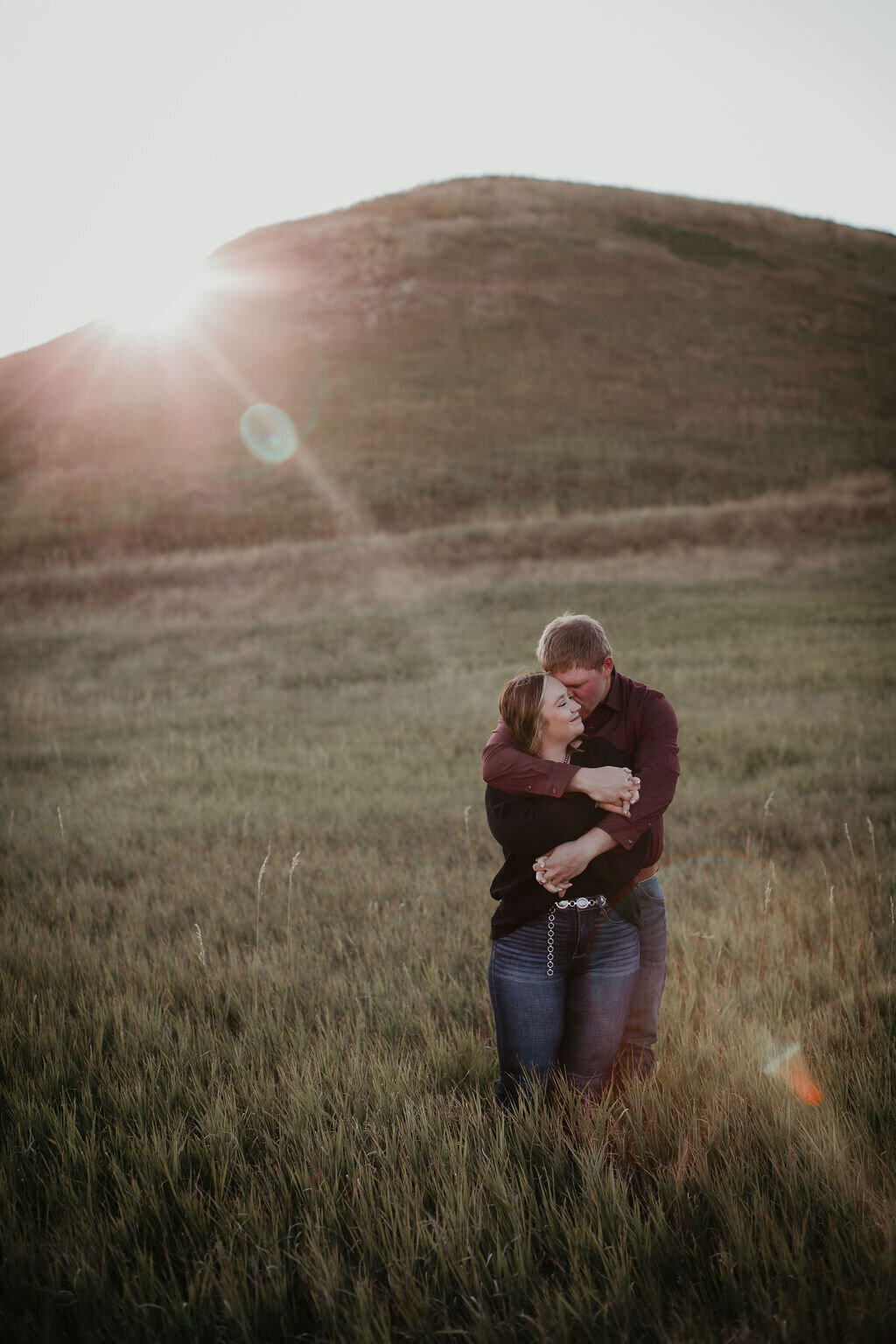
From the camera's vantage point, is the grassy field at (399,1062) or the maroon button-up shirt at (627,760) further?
the maroon button-up shirt at (627,760)

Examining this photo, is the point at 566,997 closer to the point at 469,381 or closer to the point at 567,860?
the point at 567,860

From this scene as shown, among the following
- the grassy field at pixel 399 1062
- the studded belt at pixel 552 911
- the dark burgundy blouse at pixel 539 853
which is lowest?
the grassy field at pixel 399 1062

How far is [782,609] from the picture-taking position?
1602 centimetres

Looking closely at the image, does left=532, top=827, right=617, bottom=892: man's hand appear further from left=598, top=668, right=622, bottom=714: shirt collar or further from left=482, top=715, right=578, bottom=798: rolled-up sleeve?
left=598, top=668, right=622, bottom=714: shirt collar

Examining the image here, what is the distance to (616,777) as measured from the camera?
7.89ft

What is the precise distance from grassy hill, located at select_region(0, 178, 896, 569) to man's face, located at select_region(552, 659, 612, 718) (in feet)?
81.2

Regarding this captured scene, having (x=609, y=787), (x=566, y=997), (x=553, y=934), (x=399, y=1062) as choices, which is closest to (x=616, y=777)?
(x=609, y=787)

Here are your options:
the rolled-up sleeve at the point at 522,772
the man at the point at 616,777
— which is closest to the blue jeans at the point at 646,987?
the man at the point at 616,777

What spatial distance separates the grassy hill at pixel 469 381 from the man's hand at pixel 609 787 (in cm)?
2506

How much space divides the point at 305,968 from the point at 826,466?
34.6 metres

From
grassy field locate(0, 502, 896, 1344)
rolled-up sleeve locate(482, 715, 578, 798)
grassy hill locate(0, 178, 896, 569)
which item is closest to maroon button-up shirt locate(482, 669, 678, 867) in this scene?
rolled-up sleeve locate(482, 715, 578, 798)

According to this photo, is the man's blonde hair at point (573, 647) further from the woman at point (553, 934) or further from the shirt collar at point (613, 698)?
the shirt collar at point (613, 698)

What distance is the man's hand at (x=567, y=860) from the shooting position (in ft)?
7.61

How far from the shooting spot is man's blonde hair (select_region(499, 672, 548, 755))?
252cm
